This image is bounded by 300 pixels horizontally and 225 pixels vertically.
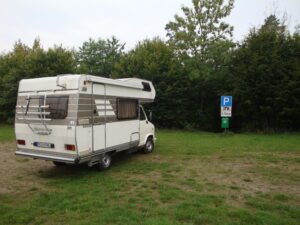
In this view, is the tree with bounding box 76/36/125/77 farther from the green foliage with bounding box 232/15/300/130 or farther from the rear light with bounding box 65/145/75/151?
the rear light with bounding box 65/145/75/151

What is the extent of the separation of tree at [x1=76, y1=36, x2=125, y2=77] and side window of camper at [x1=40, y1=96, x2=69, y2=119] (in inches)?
690

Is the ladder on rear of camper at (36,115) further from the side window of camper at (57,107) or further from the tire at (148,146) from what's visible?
the tire at (148,146)

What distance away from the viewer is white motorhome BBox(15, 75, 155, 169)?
6324 mm

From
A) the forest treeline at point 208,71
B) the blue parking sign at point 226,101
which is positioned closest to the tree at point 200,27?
the forest treeline at point 208,71

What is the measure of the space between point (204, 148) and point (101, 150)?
528cm

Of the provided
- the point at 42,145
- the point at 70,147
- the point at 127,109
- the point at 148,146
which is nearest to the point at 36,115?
the point at 42,145

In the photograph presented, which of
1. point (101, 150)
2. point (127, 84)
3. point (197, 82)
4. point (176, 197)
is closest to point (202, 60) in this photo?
point (197, 82)

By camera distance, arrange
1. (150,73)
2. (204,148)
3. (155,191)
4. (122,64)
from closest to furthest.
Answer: (155,191)
(204,148)
(150,73)
(122,64)

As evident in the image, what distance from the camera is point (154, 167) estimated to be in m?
7.79

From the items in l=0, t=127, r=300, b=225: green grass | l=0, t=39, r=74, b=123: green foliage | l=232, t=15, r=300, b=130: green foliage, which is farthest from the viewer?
l=0, t=39, r=74, b=123: green foliage

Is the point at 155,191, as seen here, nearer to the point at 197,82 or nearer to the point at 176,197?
the point at 176,197

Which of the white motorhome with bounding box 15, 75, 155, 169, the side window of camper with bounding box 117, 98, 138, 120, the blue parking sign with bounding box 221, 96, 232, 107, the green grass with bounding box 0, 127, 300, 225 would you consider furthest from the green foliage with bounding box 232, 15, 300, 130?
the white motorhome with bounding box 15, 75, 155, 169

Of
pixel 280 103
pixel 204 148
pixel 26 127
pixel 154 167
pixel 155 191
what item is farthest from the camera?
pixel 280 103

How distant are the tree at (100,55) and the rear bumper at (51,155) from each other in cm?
1743
